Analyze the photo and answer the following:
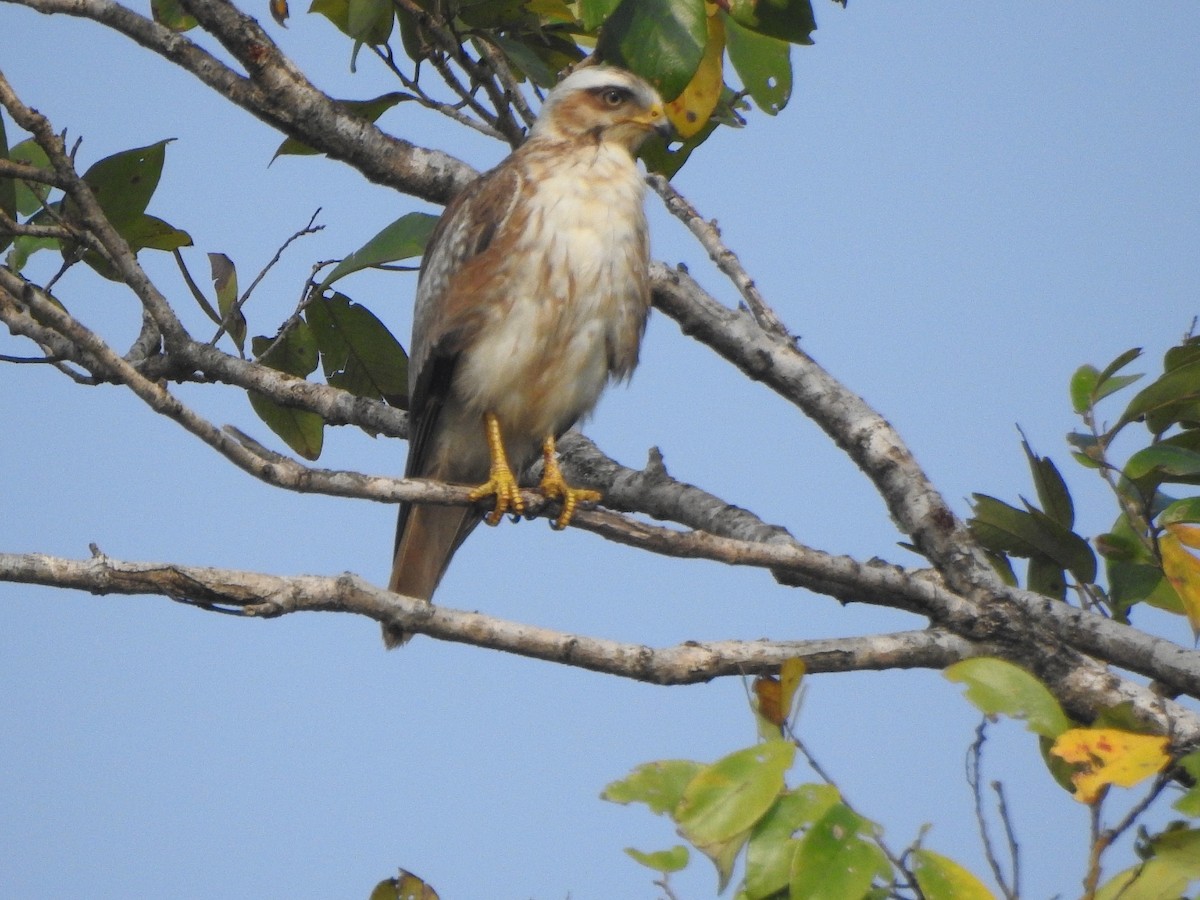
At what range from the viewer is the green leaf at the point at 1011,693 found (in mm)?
2260

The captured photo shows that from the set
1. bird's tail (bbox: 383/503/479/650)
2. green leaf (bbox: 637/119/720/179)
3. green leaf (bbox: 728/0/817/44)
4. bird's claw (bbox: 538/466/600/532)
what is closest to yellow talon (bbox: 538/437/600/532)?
bird's claw (bbox: 538/466/600/532)

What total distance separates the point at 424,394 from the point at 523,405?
35 cm

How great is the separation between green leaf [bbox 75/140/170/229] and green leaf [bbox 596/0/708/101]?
1.53 m

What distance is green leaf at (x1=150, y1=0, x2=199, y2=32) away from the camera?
4.41 metres

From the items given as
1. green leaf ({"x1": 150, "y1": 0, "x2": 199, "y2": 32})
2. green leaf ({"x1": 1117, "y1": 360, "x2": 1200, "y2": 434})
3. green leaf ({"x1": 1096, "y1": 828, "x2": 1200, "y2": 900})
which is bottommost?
green leaf ({"x1": 1096, "y1": 828, "x2": 1200, "y2": 900})

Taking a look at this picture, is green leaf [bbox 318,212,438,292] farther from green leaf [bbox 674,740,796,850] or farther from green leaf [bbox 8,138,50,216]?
green leaf [bbox 674,740,796,850]

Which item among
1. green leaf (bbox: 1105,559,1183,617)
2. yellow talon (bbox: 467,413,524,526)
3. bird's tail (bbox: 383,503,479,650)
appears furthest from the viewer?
bird's tail (bbox: 383,503,479,650)

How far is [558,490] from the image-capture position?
15.0ft

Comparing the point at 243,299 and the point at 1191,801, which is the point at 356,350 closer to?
the point at 243,299

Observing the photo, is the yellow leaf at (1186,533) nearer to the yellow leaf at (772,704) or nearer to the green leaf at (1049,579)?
the green leaf at (1049,579)

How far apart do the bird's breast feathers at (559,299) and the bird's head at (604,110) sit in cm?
27

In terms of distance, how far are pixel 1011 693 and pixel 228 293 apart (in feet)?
10.2

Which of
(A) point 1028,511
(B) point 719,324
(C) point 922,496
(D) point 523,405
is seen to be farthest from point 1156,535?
(D) point 523,405

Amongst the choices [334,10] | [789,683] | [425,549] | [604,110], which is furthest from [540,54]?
[789,683]
